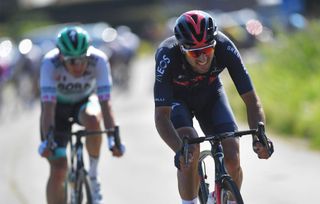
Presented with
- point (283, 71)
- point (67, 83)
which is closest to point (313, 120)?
point (283, 71)

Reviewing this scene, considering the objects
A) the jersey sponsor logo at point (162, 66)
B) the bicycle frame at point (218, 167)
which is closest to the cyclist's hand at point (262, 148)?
the bicycle frame at point (218, 167)

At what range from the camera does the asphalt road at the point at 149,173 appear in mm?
11055

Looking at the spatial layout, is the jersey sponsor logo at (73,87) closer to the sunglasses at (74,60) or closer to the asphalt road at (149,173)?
the sunglasses at (74,60)

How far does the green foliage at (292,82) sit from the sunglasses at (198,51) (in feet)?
24.6

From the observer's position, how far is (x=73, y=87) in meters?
9.22

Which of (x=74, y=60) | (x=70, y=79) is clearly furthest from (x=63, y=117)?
(x=74, y=60)

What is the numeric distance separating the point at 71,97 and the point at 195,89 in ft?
6.67

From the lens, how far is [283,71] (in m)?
19.0

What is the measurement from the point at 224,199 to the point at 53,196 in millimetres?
2559

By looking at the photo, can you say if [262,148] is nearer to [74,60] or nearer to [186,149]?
[186,149]

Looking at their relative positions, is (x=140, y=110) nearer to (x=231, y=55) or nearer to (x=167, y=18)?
(x=231, y=55)

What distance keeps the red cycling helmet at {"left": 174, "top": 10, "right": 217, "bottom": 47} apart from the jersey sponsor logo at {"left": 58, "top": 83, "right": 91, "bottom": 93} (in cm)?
229

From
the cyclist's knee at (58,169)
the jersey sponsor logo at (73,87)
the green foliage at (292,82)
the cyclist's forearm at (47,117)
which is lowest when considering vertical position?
the cyclist's knee at (58,169)

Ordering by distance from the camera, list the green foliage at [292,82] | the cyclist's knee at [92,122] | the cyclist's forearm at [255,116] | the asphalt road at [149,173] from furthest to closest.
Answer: the green foliage at [292,82] → the asphalt road at [149,173] → the cyclist's knee at [92,122] → the cyclist's forearm at [255,116]
